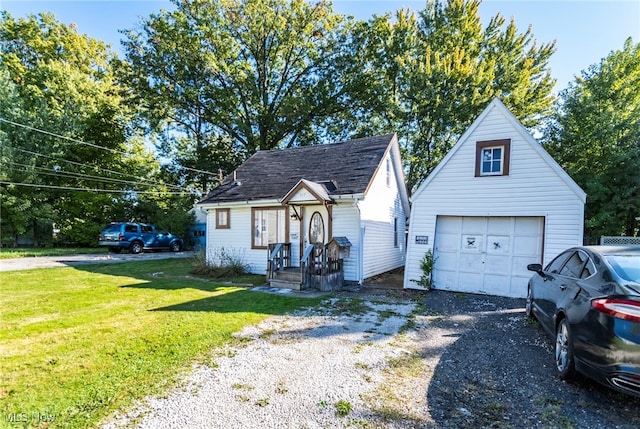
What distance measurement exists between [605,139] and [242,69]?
22924 mm

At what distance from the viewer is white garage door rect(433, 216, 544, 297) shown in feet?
28.4

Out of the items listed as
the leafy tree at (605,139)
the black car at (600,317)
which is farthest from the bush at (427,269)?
the leafy tree at (605,139)

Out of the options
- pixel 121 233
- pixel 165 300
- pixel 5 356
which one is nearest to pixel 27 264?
pixel 121 233

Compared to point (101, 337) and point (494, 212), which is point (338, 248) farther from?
point (101, 337)

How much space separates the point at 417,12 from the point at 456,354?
25768mm

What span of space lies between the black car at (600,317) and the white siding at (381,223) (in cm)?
688

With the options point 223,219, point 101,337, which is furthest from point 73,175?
point 101,337

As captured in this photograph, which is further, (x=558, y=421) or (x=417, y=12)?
(x=417, y=12)

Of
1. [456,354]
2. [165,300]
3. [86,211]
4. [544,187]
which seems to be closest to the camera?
[456,354]

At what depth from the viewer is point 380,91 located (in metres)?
23.9

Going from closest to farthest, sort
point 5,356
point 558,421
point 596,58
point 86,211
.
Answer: point 558,421 → point 5,356 → point 596,58 → point 86,211

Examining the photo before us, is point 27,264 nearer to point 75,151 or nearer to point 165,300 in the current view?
point 165,300

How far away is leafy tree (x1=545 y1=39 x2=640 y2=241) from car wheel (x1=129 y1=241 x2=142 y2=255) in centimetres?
2372

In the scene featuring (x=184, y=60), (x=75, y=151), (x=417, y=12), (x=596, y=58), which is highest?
(x=417, y=12)
